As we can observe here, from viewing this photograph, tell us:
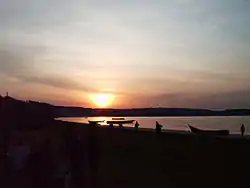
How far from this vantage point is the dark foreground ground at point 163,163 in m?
14.0

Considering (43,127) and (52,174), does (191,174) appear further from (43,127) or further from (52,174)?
(43,127)

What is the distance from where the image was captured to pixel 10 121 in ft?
66.3

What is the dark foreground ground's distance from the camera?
14000mm

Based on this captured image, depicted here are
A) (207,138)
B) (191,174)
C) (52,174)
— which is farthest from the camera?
(207,138)

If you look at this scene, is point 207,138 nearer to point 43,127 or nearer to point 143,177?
point 143,177

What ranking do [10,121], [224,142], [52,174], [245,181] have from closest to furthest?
[52,174], [245,181], [224,142], [10,121]

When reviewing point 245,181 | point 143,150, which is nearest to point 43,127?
point 143,150

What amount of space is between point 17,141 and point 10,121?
12.3ft

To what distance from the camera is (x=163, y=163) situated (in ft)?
57.8

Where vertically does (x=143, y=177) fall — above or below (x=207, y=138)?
below

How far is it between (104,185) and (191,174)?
131 inches

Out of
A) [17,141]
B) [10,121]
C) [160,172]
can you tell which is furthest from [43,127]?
[160,172]

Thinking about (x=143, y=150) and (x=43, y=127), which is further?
(x=43, y=127)

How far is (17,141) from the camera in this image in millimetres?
16656
